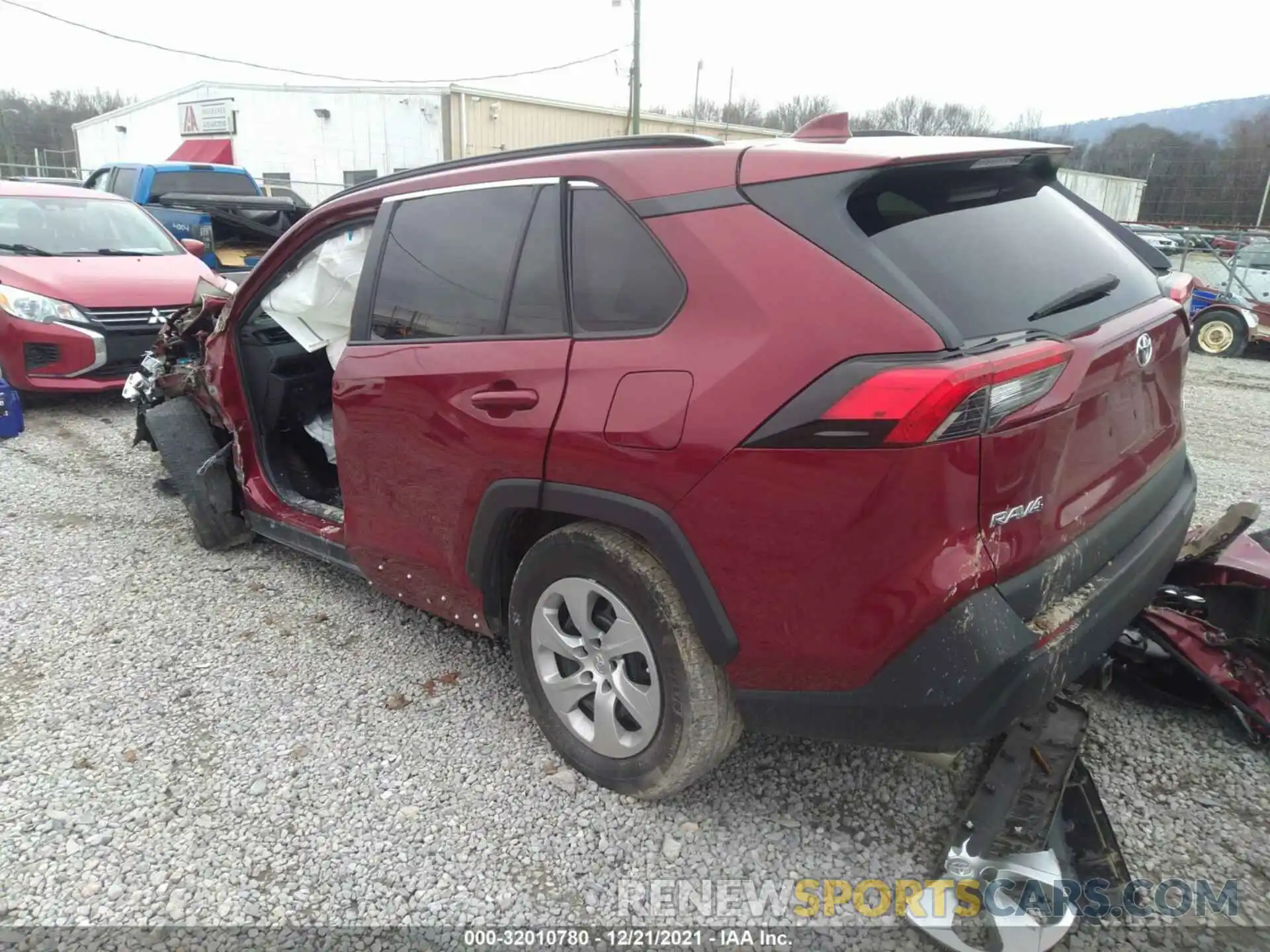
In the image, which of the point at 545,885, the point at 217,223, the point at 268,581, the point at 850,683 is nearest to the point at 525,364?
the point at 850,683

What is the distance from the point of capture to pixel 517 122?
25.1m

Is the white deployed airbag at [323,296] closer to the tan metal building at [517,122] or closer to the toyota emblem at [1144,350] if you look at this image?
the toyota emblem at [1144,350]

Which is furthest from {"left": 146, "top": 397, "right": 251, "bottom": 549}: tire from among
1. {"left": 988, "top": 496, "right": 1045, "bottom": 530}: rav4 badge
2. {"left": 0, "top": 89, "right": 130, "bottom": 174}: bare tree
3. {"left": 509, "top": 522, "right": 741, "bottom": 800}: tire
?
{"left": 0, "top": 89, "right": 130, "bottom": 174}: bare tree

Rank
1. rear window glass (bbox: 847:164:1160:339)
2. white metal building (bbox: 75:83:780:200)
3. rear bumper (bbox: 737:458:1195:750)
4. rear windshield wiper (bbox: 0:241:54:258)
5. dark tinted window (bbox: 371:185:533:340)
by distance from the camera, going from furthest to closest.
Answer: white metal building (bbox: 75:83:780:200) < rear windshield wiper (bbox: 0:241:54:258) < dark tinted window (bbox: 371:185:533:340) < rear window glass (bbox: 847:164:1160:339) < rear bumper (bbox: 737:458:1195:750)

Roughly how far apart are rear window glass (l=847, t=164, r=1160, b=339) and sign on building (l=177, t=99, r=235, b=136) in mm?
30182

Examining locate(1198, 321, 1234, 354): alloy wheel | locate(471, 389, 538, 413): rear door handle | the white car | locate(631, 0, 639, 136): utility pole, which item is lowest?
locate(1198, 321, 1234, 354): alloy wheel

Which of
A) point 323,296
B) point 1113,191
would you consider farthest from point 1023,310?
point 1113,191

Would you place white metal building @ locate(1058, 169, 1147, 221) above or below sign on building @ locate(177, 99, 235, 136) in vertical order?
below

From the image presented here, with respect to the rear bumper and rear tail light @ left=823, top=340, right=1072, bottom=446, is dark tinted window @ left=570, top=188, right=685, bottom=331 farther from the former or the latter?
the rear bumper

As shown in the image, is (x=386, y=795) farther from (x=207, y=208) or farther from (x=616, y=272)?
(x=207, y=208)

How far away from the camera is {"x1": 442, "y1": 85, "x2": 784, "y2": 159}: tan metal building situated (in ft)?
76.6

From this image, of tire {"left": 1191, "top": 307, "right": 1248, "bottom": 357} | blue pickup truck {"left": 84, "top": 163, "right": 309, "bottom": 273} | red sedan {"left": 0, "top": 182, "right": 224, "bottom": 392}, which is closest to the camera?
red sedan {"left": 0, "top": 182, "right": 224, "bottom": 392}

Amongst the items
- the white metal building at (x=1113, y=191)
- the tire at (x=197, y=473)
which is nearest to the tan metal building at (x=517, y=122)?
the tire at (x=197, y=473)

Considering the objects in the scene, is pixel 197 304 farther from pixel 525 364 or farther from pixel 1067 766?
pixel 1067 766
